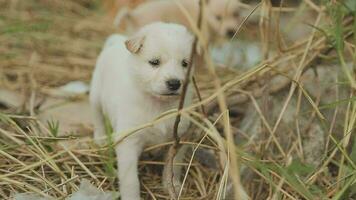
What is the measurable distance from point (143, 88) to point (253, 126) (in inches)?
29.7

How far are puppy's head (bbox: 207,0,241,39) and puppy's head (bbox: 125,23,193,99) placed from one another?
214 cm

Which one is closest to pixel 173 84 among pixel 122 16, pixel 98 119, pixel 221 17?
pixel 98 119

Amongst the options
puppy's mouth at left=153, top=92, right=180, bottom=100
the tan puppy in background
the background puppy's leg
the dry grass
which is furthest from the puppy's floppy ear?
the tan puppy in background

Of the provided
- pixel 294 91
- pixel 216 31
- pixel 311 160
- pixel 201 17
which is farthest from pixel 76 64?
pixel 201 17

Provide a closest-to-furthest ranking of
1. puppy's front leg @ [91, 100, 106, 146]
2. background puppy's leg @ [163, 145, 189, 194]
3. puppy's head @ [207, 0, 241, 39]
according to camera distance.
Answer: background puppy's leg @ [163, 145, 189, 194] → puppy's front leg @ [91, 100, 106, 146] → puppy's head @ [207, 0, 241, 39]

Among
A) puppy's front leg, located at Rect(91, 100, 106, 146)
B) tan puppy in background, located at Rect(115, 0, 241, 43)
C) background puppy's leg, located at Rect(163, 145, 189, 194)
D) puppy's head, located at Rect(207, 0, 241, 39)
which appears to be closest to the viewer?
background puppy's leg, located at Rect(163, 145, 189, 194)

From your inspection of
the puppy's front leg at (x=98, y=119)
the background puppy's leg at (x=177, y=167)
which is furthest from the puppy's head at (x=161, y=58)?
the puppy's front leg at (x=98, y=119)

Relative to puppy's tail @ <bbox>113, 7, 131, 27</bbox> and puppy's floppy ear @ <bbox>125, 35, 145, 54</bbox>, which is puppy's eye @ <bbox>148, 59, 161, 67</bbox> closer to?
puppy's floppy ear @ <bbox>125, 35, 145, 54</bbox>

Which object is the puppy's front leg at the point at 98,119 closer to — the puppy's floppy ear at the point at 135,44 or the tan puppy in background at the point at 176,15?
the puppy's floppy ear at the point at 135,44

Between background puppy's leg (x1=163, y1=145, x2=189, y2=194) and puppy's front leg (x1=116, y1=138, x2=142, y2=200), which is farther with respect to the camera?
background puppy's leg (x1=163, y1=145, x2=189, y2=194)

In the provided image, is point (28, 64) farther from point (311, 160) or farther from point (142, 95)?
point (311, 160)

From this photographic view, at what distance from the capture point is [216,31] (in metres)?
4.54

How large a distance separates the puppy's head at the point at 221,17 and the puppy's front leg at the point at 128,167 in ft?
7.26

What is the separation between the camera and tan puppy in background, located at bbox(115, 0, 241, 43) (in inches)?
167
